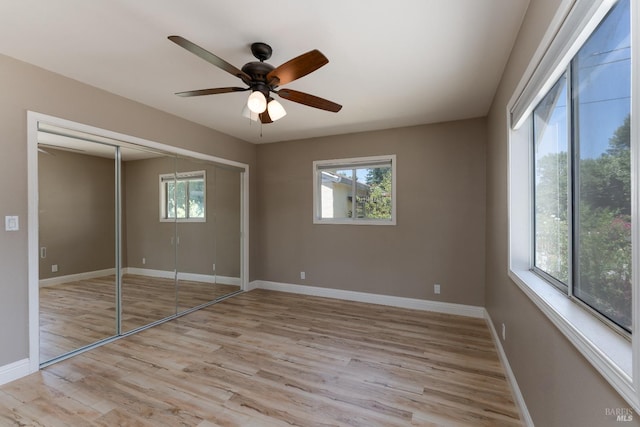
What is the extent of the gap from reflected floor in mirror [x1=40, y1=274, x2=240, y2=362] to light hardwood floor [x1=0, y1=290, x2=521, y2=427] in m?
0.26

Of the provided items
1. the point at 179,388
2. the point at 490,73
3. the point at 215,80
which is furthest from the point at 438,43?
the point at 179,388

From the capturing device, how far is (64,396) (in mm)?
2104

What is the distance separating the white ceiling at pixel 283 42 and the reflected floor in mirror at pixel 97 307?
2.10 metres

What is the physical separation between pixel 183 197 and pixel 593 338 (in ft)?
13.5

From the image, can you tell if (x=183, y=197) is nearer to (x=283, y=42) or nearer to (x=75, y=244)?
(x=75, y=244)

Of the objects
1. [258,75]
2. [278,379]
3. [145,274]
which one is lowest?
[278,379]

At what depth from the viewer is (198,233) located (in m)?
4.16

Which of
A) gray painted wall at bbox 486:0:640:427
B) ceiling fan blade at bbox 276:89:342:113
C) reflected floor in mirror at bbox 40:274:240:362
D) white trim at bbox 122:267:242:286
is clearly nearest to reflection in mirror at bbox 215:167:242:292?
white trim at bbox 122:267:242:286

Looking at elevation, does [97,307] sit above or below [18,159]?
below

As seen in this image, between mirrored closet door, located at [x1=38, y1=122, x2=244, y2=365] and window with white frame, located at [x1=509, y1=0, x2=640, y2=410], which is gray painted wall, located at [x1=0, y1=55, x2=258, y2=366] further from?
window with white frame, located at [x1=509, y1=0, x2=640, y2=410]

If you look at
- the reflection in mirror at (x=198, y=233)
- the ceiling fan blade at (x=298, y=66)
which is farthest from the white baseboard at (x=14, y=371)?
the ceiling fan blade at (x=298, y=66)

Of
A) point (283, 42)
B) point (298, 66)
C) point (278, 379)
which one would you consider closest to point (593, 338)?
point (298, 66)

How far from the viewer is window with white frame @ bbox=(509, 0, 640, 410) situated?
0.96 meters

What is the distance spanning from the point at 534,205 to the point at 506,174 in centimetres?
35
